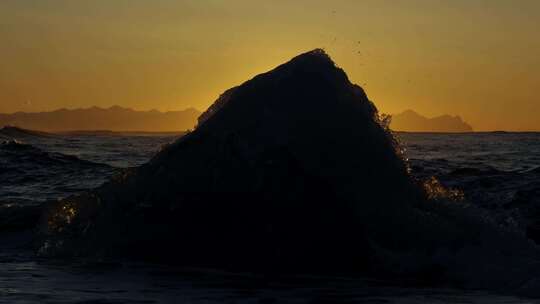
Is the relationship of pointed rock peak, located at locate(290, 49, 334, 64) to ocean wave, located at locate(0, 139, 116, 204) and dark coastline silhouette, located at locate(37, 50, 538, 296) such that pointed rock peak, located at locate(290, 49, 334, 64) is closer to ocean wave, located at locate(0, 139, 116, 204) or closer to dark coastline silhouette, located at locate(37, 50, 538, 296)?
dark coastline silhouette, located at locate(37, 50, 538, 296)

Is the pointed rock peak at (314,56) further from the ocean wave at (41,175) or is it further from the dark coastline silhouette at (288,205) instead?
the ocean wave at (41,175)

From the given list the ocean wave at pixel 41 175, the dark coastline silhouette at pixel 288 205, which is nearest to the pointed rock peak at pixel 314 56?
the dark coastline silhouette at pixel 288 205

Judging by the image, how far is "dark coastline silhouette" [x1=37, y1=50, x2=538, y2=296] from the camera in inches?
323

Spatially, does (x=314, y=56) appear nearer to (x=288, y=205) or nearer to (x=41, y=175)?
(x=288, y=205)

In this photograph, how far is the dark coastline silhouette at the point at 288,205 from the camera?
8203mm

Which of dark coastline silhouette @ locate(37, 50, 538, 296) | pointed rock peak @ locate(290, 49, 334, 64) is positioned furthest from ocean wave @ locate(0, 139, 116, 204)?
pointed rock peak @ locate(290, 49, 334, 64)

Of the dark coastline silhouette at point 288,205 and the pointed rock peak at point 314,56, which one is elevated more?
the pointed rock peak at point 314,56

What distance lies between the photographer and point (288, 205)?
27.6 feet

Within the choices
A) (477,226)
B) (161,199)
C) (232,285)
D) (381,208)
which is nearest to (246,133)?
(161,199)

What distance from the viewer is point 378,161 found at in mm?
8945

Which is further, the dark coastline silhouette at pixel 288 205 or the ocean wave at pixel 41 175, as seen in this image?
the ocean wave at pixel 41 175

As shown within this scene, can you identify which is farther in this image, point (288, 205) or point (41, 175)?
point (41, 175)

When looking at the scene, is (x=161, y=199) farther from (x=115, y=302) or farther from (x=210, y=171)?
(x=115, y=302)

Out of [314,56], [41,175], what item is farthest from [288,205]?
[41,175]
